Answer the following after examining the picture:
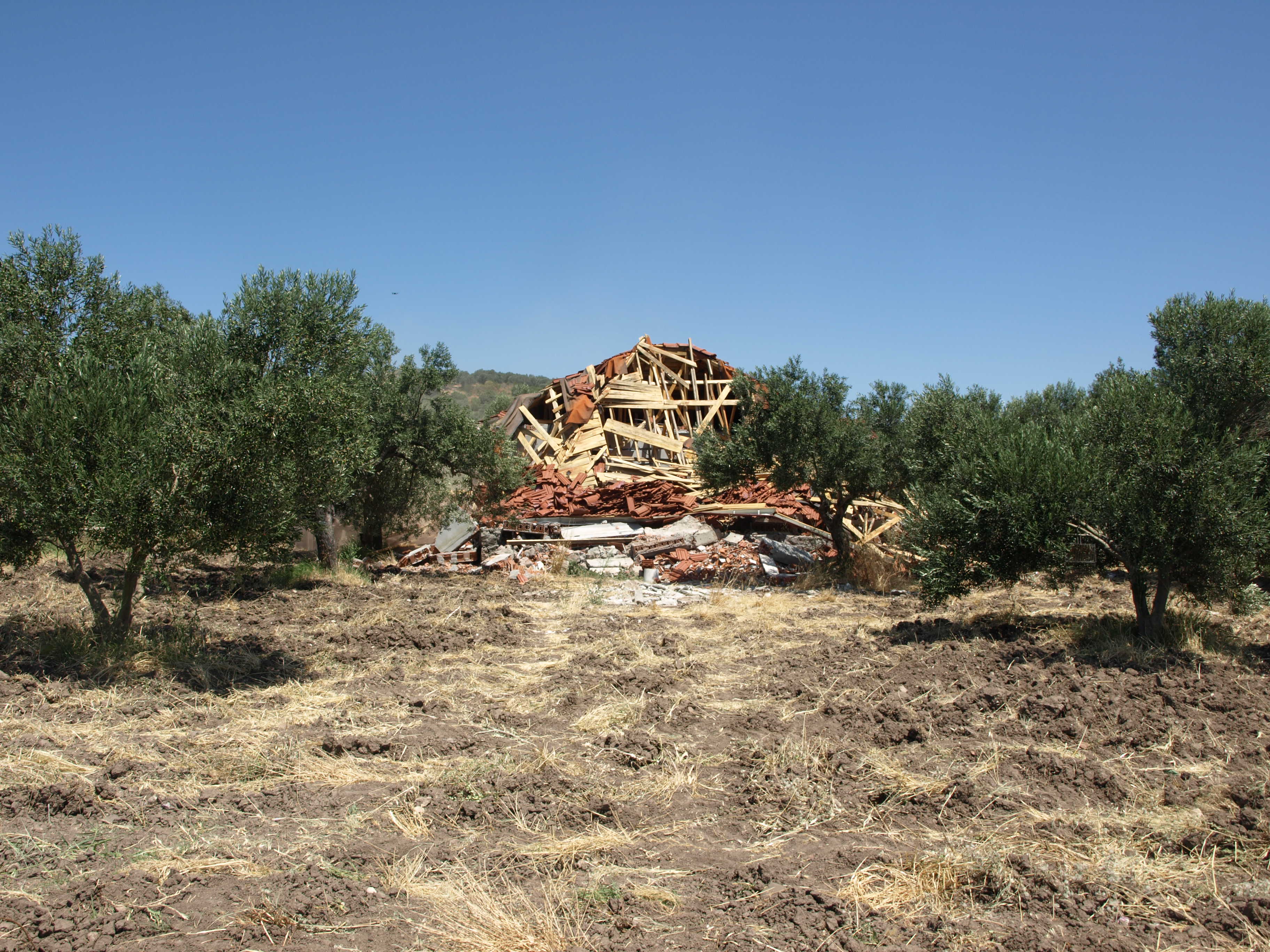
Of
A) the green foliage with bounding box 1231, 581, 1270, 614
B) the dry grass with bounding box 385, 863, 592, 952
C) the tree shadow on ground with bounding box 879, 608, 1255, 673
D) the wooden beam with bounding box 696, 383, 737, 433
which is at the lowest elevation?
the dry grass with bounding box 385, 863, 592, 952

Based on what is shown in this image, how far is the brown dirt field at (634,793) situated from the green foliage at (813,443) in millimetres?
7609

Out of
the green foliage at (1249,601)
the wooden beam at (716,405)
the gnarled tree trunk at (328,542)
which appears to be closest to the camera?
the green foliage at (1249,601)

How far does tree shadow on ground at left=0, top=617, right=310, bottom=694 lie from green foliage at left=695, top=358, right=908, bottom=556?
1192cm

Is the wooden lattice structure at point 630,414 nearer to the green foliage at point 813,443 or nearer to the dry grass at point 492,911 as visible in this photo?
the green foliage at point 813,443

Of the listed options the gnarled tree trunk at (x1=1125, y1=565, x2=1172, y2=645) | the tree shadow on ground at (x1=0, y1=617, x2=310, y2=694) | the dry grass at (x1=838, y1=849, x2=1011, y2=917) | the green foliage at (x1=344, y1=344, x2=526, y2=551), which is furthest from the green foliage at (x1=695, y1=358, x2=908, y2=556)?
the dry grass at (x1=838, y1=849, x2=1011, y2=917)

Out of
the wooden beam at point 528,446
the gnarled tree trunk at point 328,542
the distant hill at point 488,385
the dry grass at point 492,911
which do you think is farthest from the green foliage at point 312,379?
the distant hill at point 488,385

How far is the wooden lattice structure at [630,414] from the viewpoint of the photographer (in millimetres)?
26906

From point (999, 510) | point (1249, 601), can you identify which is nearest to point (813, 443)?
point (999, 510)

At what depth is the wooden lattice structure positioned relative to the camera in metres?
26.9

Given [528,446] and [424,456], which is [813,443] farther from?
[528,446]

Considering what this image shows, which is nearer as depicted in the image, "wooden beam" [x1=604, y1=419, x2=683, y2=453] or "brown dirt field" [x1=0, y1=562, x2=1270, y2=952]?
"brown dirt field" [x1=0, y1=562, x2=1270, y2=952]

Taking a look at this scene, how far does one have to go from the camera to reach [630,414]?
92.4 feet

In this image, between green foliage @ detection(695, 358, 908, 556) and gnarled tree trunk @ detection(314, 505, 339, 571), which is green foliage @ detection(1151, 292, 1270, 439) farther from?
gnarled tree trunk @ detection(314, 505, 339, 571)

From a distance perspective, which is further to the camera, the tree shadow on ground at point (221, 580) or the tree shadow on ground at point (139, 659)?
the tree shadow on ground at point (221, 580)
